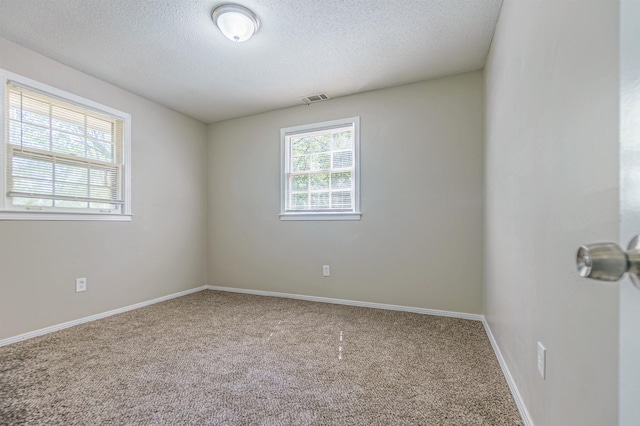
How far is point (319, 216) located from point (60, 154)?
2.61m

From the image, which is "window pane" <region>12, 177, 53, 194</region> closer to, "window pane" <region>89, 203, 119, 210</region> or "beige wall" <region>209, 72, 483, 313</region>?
"window pane" <region>89, 203, 119, 210</region>

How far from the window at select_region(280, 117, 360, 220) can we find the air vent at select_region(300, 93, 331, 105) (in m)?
0.28

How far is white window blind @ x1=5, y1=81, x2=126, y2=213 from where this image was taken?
2477 mm

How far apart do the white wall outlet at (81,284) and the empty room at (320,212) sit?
6 cm

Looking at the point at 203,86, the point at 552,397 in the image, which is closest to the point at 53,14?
the point at 203,86

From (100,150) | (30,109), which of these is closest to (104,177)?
(100,150)

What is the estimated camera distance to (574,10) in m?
0.93

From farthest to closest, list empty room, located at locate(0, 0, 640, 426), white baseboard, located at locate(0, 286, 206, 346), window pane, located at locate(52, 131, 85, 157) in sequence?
1. window pane, located at locate(52, 131, 85, 157)
2. white baseboard, located at locate(0, 286, 206, 346)
3. empty room, located at locate(0, 0, 640, 426)

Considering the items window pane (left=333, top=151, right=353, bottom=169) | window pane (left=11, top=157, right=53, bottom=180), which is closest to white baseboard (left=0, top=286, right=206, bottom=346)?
window pane (left=11, top=157, right=53, bottom=180)

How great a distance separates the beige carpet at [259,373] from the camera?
1.49 metres

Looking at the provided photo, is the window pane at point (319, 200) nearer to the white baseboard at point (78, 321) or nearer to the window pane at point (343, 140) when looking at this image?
the window pane at point (343, 140)

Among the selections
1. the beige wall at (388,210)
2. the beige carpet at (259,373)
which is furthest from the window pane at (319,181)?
the beige carpet at (259,373)

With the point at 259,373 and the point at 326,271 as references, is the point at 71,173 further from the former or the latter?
the point at 326,271

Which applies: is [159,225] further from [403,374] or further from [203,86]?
[403,374]
